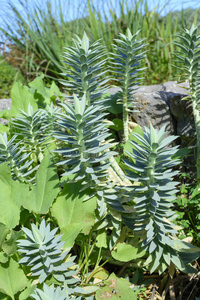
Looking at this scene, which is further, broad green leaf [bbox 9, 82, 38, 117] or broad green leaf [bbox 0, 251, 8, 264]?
broad green leaf [bbox 9, 82, 38, 117]

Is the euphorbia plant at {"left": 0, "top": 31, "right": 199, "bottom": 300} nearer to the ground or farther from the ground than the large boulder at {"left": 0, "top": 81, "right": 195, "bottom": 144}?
nearer to the ground

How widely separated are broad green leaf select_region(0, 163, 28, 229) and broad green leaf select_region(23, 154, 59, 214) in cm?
4

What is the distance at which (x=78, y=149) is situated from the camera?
118cm

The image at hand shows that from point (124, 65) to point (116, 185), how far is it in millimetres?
686

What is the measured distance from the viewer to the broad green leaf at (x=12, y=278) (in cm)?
114

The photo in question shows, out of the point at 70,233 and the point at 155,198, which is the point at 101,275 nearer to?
the point at 70,233

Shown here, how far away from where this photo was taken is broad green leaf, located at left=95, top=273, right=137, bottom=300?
1135 mm

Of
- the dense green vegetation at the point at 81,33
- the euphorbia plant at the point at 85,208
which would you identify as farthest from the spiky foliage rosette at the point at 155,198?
the dense green vegetation at the point at 81,33

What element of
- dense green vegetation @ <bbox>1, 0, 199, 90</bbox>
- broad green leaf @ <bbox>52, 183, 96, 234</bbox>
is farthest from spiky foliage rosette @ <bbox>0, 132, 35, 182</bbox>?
dense green vegetation @ <bbox>1, 0, 199, 90</bbox>

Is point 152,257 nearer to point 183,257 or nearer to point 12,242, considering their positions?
point 183,257

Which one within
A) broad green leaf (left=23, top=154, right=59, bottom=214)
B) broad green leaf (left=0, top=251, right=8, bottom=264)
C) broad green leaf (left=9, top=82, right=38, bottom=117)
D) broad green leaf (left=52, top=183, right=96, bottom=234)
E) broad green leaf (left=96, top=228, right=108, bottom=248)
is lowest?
broad green leaf (left=96, top=228, right=108, bottom=248)

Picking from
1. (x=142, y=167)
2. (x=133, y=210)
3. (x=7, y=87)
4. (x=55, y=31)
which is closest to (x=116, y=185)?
(x=133, y=210)

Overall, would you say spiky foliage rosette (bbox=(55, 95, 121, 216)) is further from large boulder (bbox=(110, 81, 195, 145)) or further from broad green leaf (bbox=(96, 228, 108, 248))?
large boulder (bbox=(110, 81, 195, 145))

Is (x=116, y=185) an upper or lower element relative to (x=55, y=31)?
lower
